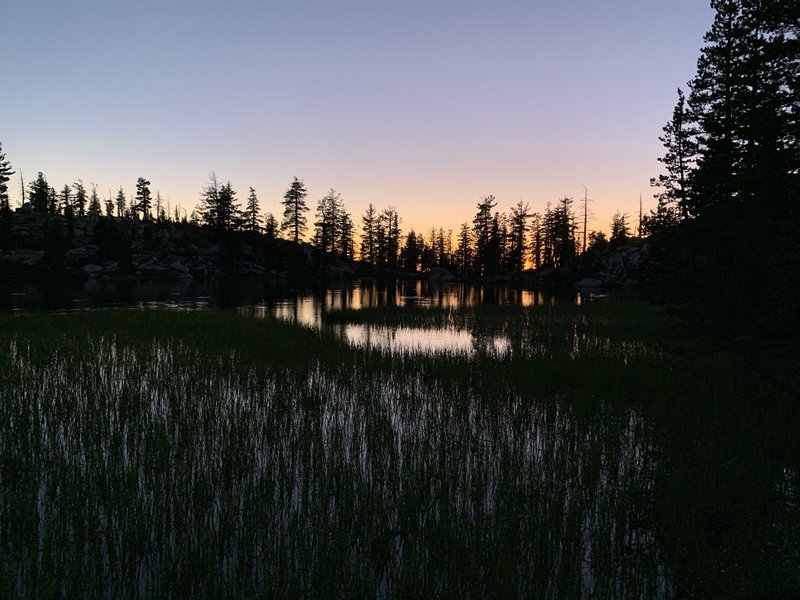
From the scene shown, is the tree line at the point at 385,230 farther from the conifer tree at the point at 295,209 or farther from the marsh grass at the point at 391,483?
the marsh grass at the point at 391,483

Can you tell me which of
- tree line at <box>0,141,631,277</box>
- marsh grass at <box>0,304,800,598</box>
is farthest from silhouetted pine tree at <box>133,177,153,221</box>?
marsh grass at <box>0,304,800,598</box>

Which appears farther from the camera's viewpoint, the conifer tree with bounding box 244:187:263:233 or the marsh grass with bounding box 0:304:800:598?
the conifer tree with bounding box 244:187:263:233

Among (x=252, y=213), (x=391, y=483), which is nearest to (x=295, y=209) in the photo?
(x=252, y=213)

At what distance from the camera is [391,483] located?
6543 millimetres

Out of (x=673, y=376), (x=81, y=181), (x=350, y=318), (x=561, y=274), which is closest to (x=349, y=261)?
(x=561, y=274)

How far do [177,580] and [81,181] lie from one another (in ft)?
441

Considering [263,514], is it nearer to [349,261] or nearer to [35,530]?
[35,530]

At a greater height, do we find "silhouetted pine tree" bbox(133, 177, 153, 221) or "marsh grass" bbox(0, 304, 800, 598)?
"silhouetted pine tree" bbox(133, 177, 153, 221)

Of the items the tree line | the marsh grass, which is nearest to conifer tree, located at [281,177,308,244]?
the tree line

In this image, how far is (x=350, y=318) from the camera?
31.1 m

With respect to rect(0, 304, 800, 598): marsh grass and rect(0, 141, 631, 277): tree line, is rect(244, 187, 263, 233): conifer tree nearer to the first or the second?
rect(0, 141, 631, 277): tree line

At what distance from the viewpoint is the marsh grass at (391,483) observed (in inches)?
176

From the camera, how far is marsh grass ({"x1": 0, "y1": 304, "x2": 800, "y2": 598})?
447cm

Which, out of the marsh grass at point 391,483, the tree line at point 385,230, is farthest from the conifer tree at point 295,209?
the marsh grass at point 391,483
